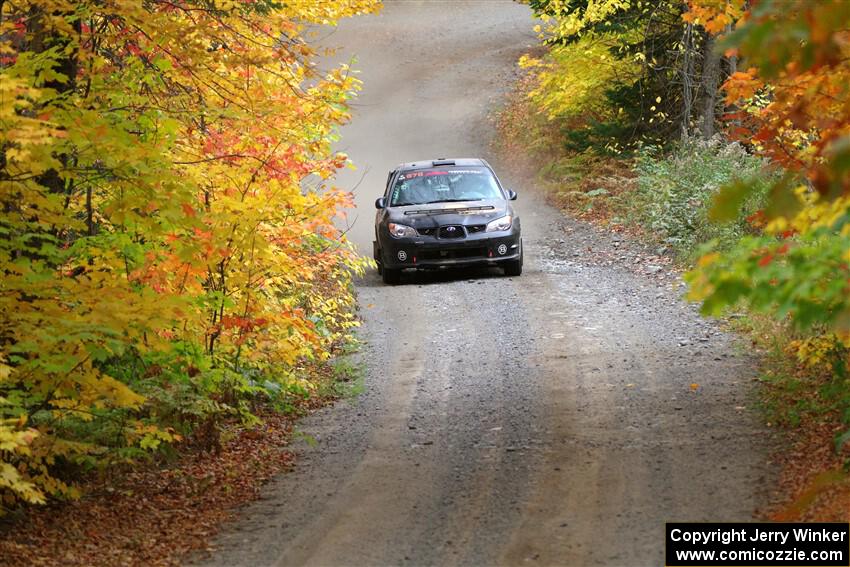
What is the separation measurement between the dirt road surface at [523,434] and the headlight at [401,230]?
0.97m

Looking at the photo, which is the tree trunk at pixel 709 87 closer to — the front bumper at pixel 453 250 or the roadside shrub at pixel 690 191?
the roadside shrub at pixel 690 191

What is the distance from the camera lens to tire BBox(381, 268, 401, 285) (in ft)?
57.8

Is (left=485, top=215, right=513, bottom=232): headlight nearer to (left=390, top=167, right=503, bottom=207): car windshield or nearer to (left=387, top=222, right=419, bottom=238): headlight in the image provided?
(left=390, top=167, right=503, bottom=207): car windshield

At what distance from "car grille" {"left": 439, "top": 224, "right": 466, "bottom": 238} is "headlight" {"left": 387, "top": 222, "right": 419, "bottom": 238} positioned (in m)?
0.42

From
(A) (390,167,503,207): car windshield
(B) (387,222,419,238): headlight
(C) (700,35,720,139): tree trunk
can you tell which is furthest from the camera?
(C) (700,35,720,139): tree trunk

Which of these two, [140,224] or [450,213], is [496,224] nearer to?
[450,213]

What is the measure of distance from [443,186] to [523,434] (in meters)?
8.77

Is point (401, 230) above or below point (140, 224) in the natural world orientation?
below

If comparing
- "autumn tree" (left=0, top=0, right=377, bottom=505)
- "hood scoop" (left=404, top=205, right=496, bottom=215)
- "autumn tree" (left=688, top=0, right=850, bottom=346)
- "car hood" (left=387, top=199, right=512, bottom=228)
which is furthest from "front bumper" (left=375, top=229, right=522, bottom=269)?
"autumn tree" (left=688, top=0, right=850, bottom=346)

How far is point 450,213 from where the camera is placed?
16.8 metres

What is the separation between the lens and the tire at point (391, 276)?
57.8 feet

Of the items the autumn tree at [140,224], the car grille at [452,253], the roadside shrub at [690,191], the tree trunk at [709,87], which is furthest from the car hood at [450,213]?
the tree trunk at [709,87]

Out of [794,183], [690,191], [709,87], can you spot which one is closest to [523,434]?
[794,183]

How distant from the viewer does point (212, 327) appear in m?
9.73
